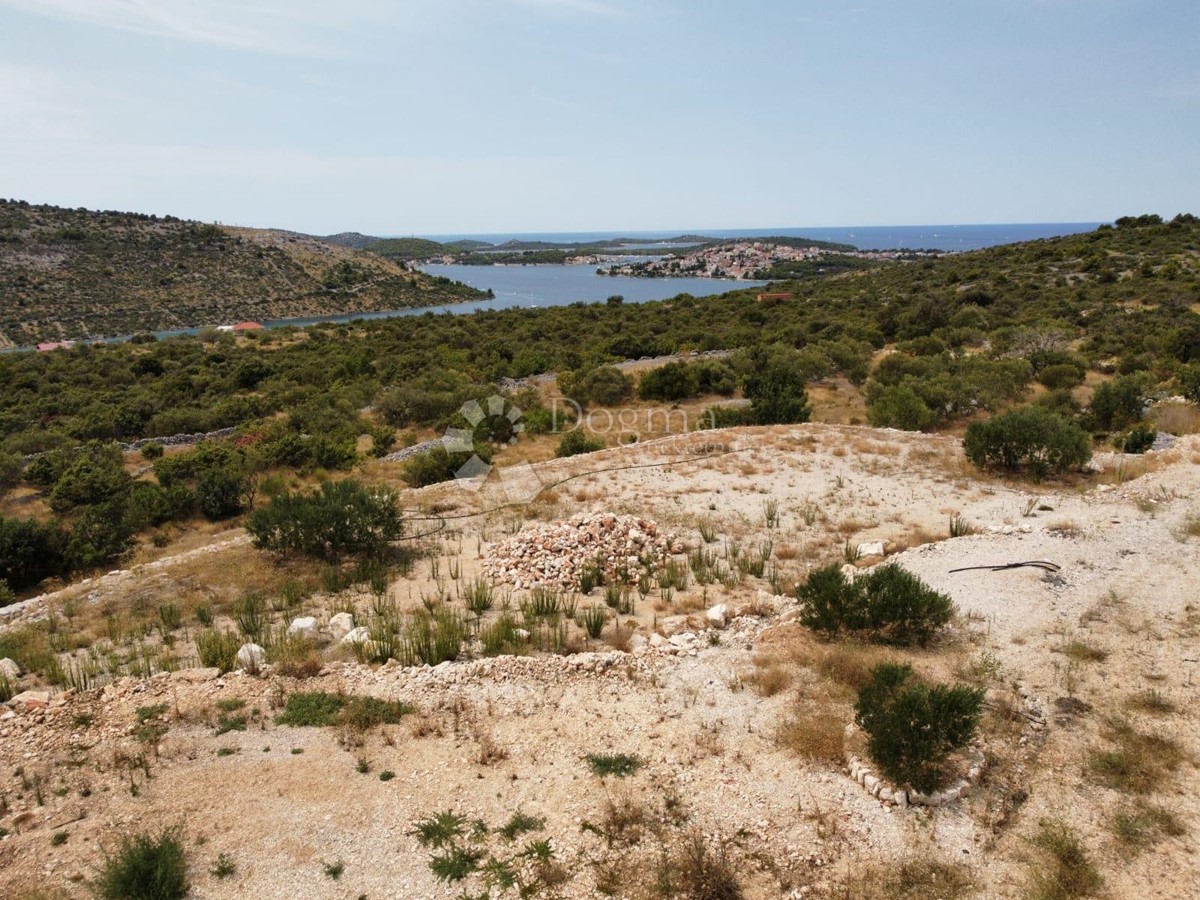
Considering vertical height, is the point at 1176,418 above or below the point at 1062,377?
below

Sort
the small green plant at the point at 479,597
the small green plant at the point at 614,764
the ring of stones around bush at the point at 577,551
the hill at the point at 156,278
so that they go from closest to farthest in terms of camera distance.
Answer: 1. the small green plant at the point at 614,764
2. the small green plant at the point at 479,597
3. the ring of stones around bush at the point at 577,551
4. the hill at the point at 156,278

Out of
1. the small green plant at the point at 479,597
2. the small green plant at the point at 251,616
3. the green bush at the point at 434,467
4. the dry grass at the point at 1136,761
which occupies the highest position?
the dry grass at the point at 1136,761

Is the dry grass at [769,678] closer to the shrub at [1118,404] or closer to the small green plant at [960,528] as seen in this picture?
the small green plant at [960,528]

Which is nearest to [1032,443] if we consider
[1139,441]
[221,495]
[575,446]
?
[1139,441]

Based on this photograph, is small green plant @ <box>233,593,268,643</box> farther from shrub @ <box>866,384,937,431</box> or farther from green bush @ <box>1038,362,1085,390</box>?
green bush @ <box>1038,362,1085,390</box>

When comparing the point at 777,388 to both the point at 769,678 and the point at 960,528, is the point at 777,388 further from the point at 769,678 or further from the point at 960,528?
the point at 769,678

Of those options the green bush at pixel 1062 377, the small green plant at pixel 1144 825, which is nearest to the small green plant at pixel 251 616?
the small green plant at pixel 1144 825

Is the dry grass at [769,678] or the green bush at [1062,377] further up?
the green bush at [1062,377]

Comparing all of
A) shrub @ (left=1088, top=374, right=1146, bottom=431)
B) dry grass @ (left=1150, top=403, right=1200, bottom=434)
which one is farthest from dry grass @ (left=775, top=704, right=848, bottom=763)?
shrub @ (left=1088, top=374, right=1146, bottom=431)
